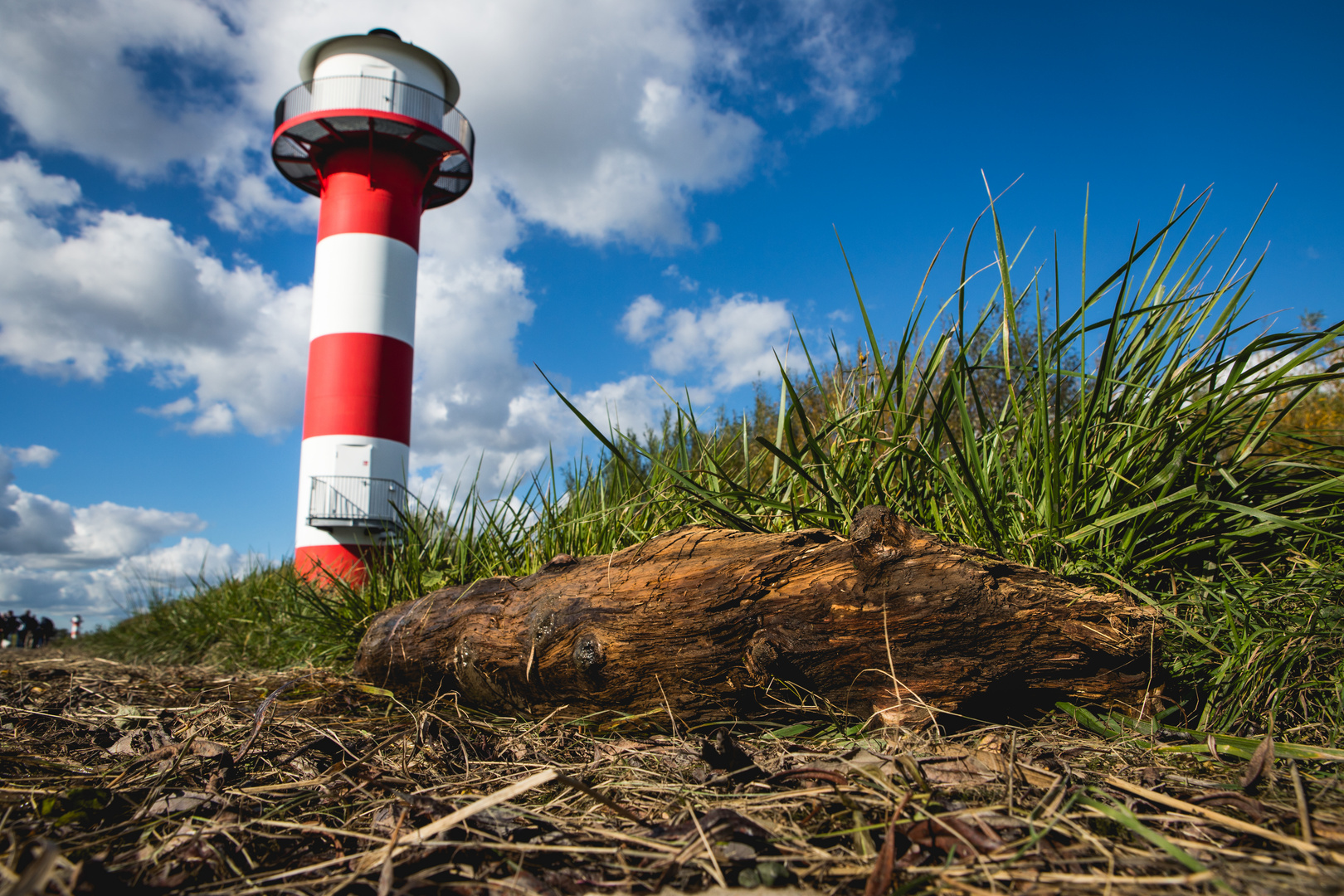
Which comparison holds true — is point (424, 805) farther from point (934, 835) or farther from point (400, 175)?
point (400, 175)

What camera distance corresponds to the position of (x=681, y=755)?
4.63 feet

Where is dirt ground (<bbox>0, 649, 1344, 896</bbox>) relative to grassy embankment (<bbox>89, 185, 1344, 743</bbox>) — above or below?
below

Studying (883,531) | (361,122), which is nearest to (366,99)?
(361,122)

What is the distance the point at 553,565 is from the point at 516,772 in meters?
0.74

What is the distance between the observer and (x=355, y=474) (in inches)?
339

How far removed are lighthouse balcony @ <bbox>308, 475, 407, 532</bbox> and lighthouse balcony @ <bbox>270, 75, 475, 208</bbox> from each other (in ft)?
16.4

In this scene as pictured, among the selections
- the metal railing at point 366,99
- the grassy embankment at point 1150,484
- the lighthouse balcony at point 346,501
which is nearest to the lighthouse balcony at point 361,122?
the metal railing at point 366,99

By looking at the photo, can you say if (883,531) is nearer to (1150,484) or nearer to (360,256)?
(1150,484)

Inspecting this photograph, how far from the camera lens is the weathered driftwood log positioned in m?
1.42

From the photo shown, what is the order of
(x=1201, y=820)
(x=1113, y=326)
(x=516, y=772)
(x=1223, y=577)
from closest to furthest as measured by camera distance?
(x=1201, y=820) < (x=516, y=772) < (x=1223, y=577) < (x=1113, y=326)

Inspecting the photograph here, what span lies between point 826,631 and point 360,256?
955cm

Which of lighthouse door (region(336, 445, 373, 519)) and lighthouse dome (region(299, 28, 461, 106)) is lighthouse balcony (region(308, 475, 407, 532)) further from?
lighthouse dome (region(299, 28, 461, 106))

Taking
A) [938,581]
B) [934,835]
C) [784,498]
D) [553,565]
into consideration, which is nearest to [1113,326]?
[938,581]

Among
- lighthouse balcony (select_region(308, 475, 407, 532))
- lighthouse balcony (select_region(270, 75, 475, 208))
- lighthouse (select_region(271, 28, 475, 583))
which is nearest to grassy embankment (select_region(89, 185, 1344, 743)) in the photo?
lighthouse (select_region(271, 28, 475, 583))
